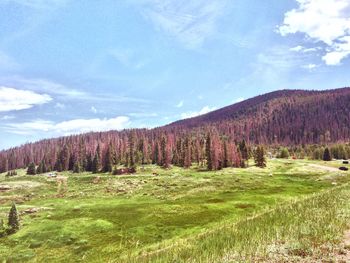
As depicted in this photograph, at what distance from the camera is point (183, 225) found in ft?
161

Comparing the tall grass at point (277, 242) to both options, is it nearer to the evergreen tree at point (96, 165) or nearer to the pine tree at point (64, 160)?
the evergreen tree at point (96, 165)

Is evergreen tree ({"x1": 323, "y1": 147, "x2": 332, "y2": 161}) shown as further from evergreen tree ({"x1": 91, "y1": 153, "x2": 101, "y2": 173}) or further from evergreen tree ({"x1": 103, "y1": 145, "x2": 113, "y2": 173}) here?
evergreen tree ({"x1": 91, "y1": 153, "x2": 101, "y2": 173})

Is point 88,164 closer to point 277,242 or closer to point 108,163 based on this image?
point 108,163

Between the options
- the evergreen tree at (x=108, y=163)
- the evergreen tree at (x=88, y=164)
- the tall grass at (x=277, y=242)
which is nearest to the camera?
the tall grass at (x=277, y=242)

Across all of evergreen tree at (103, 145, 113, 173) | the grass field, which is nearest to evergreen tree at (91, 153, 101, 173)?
evergreen tree at (103, 145, 113, 173)

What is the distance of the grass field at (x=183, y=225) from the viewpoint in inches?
768

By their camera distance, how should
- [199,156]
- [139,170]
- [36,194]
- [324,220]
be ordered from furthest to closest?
[199,156], [139,170], [36,194], [324,220]

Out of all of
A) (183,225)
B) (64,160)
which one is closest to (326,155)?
(64,160)

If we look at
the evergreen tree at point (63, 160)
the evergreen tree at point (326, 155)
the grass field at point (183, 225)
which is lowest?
the grass field at point (183, 225)

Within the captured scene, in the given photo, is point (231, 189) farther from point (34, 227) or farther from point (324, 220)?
point (324, 220)

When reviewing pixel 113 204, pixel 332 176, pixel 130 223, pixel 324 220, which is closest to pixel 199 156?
pixel 332 176

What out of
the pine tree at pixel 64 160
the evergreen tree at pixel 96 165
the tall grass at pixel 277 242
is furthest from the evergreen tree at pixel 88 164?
the tall grass at pixel 277 242

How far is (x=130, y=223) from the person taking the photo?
52594 mm

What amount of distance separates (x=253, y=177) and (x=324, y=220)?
95437 mm
